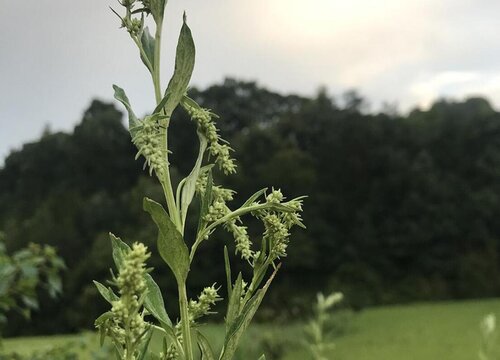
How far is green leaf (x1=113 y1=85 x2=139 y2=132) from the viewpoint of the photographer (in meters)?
0.55

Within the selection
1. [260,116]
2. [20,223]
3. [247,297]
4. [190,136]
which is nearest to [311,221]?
[260,116]

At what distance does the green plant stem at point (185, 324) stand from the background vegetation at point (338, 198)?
12.9 meters

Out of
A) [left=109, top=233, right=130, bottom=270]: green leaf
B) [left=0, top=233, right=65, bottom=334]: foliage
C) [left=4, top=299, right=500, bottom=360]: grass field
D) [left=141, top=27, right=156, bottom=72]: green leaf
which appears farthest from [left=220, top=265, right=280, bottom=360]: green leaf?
[left=4, top=299, right=500, bottom=360]: grass field

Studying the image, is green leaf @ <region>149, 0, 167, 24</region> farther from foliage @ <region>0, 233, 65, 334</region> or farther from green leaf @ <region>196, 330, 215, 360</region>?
foliage @ <region>0, 233, 65, 334</region>

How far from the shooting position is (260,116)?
16578 mm

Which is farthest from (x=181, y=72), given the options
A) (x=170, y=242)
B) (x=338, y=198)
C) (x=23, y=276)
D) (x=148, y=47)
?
(x=338, y=198)

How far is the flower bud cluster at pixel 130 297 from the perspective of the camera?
1.47 ft

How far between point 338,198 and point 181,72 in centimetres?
1617

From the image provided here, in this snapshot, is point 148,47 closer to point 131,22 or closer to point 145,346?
point 131,22

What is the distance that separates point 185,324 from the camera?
21.7 inches

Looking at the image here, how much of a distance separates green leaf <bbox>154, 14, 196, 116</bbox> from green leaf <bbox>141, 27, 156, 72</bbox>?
2 centimetres

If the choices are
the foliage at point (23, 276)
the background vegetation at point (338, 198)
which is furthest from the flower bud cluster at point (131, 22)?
the background vegetation at point (338, 198)

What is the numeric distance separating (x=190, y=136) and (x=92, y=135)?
244 centimetres

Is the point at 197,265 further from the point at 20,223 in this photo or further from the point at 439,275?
the point at 439,275
